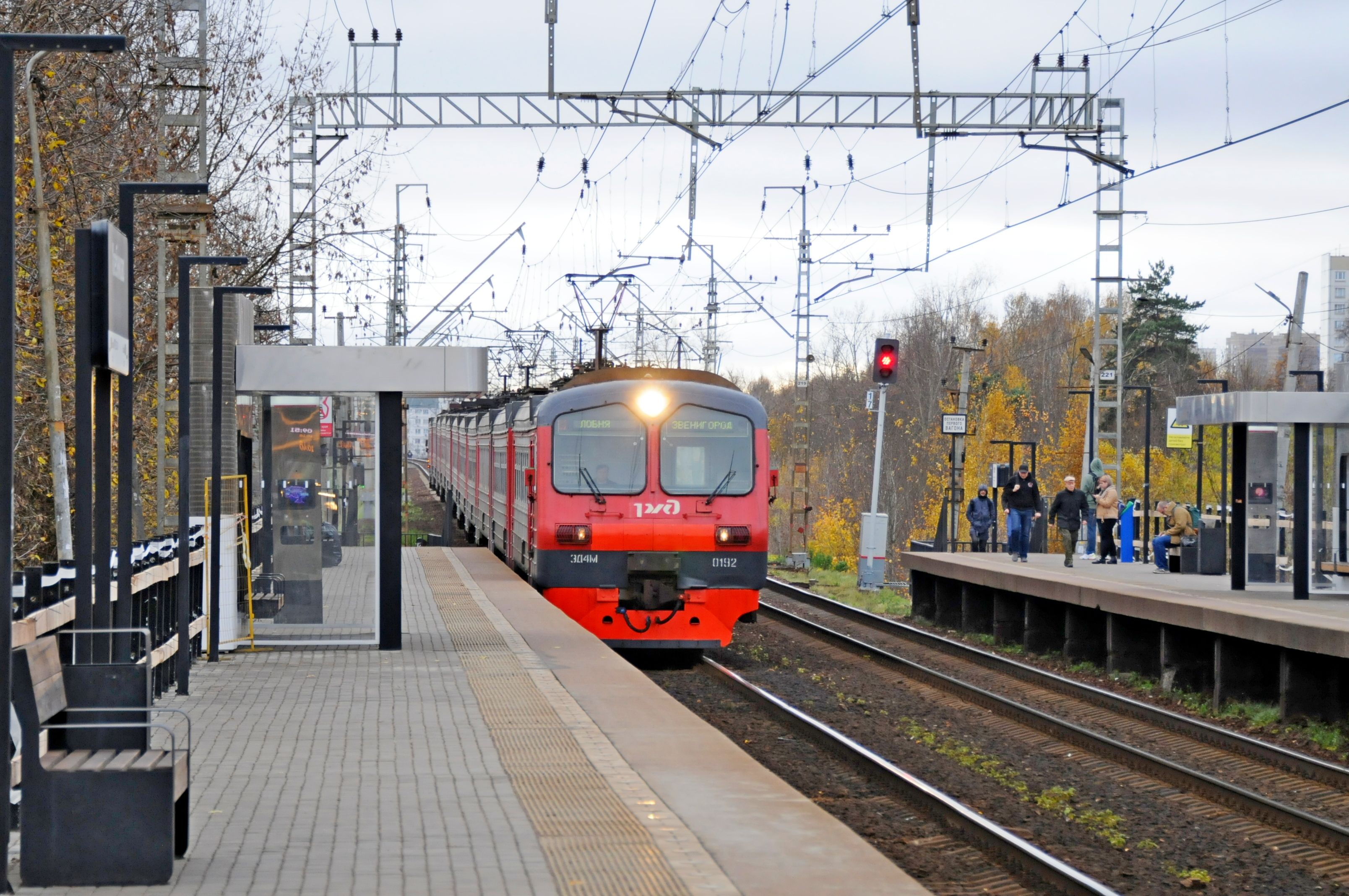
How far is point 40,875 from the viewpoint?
589 cm

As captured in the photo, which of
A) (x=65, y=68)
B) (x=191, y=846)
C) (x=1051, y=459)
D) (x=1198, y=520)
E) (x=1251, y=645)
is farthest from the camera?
(x=1051, y=459)

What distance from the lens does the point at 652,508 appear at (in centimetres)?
1739

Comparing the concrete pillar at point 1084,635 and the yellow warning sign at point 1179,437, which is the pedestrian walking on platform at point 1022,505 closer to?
the yellow warning sign at point 1179,437

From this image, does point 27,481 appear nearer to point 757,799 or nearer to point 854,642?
point 854,642

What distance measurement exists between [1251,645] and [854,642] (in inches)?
219

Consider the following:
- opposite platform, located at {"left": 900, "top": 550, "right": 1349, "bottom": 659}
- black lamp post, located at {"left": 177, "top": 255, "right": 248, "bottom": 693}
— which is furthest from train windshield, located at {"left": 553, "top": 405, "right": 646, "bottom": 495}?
black lamp post, located at {"left": 177, "top": 255, "right": 248, "bottom": 693}

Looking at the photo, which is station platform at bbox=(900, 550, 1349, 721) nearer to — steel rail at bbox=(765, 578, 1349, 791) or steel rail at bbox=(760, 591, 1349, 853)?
steel rail at bbox=(765, 578, 1349, 791)

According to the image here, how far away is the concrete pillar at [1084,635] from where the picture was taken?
19906 millimetres

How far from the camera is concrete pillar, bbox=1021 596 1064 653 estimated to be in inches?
835

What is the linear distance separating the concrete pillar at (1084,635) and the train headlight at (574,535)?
6.65m

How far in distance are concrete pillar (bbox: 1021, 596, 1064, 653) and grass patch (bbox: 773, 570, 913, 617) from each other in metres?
5.54

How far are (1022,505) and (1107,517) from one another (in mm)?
1434

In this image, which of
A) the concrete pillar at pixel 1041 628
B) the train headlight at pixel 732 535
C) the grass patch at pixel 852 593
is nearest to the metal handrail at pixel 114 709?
the train headlight at pixel 732 535

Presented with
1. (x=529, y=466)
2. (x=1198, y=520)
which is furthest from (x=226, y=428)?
(x=1198, y=520)
